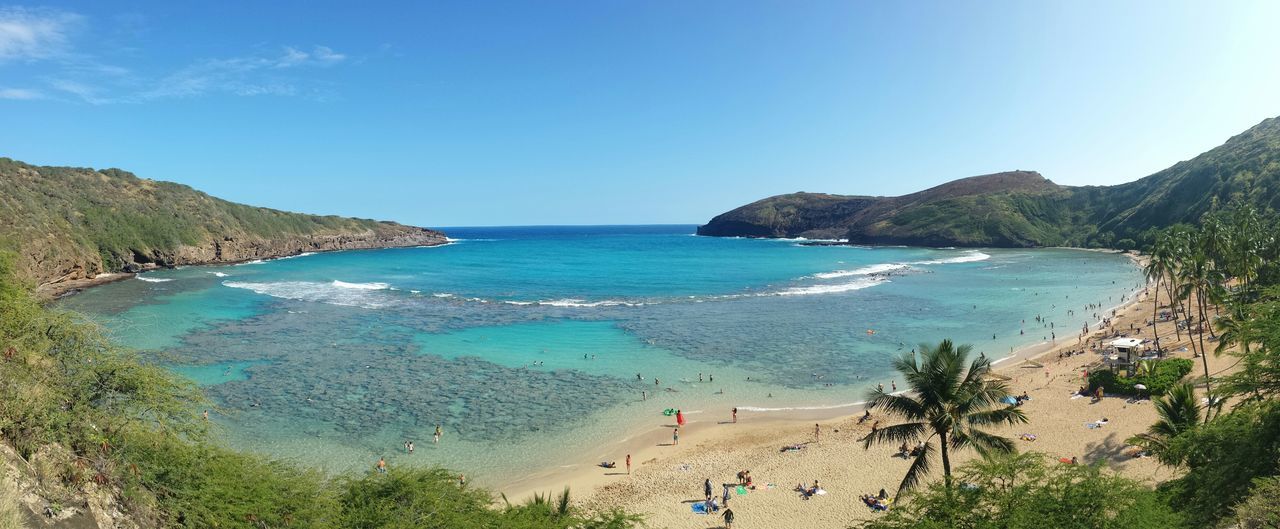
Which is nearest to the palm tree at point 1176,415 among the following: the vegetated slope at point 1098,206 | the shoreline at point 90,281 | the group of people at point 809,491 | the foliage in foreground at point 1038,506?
the foliage in foreground at point 1038,506

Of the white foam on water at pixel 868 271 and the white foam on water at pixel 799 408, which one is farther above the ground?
the white foam on water at pixel 868 271

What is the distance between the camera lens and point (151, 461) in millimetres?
12375

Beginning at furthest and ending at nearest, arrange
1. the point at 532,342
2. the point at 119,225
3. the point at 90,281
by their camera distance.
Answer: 1. the point at 119,225
2. the point at 90,281
3. the point at 532,342

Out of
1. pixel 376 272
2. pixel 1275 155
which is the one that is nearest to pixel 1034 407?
pixel 376 272

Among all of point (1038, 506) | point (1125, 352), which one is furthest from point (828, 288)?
point (1038, 506)

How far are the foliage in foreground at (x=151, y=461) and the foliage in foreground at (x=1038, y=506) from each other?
22.6 feet

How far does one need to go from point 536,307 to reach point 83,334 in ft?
161

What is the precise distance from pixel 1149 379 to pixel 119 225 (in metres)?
139

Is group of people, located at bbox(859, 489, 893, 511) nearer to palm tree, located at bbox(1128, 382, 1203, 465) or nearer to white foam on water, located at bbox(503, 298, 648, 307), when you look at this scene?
palm tree, located at bbox(1128, 382, 1203, 465)

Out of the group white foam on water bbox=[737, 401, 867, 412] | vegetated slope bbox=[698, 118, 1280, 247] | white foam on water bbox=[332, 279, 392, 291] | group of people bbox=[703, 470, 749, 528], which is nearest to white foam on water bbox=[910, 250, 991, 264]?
vegetated slope bbox=[698, 118, 1280, 247]

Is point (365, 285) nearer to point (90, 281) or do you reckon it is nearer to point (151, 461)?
point (90, 281)

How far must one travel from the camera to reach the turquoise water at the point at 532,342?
97.1 feet

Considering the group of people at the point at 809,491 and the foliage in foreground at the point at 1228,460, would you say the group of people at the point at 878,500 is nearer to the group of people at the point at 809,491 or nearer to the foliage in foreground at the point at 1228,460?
the group of people at the point at 809,491

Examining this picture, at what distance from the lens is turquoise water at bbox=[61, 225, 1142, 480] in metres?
29.6
